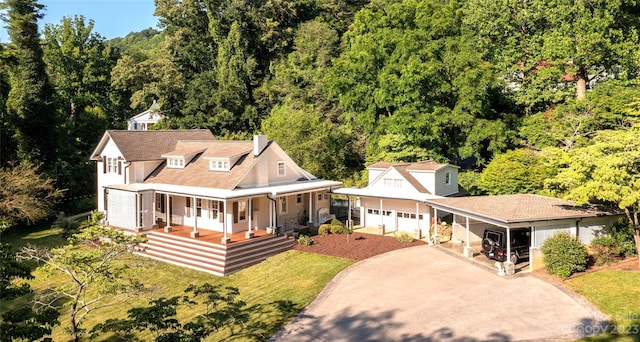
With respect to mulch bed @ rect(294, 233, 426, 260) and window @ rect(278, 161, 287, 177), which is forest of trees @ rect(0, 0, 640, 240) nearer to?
window @ rect(278, 161, 287, 177)

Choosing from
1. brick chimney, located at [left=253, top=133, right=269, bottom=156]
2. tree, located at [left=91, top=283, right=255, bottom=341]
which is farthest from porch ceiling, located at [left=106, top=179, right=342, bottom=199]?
tree, located at [left=91, top=283, right=255, bottom=341]

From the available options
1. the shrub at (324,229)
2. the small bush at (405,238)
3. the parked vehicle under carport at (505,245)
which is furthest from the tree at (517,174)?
the shrub at (324,229)

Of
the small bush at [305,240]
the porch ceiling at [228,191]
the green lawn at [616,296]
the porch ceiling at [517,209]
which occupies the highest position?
the porch ceiling at [228,191]

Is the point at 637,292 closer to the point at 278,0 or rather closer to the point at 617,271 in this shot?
the point at 617,271

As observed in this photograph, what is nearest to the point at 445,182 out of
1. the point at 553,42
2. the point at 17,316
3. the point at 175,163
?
the point at 553,42

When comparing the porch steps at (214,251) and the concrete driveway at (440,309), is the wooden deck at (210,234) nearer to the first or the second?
the porch steps at (214,251)

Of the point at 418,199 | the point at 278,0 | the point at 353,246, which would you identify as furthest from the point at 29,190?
the point at 278,0

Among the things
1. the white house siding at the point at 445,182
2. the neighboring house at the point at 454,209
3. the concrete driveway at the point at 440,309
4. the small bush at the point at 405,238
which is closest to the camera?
the concrete driveway at the point at 440,309
